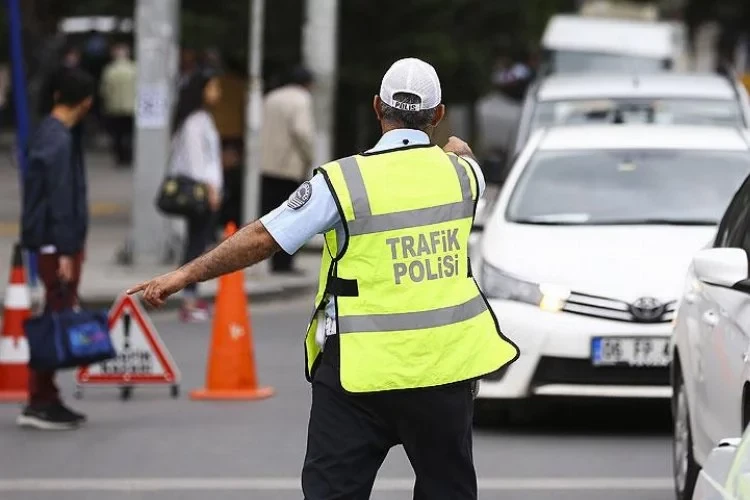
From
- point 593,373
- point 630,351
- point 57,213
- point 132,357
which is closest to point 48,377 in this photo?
point 57,213

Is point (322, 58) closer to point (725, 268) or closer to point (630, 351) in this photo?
point (630, 351)

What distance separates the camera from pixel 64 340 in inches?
411

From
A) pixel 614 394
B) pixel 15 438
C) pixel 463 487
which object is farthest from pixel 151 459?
pixel 463 487

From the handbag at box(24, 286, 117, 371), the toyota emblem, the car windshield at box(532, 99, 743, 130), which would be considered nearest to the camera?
the toyota emblem

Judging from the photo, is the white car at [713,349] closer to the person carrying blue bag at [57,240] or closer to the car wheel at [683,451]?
the car wheel at [683,451]

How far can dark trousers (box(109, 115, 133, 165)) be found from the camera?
116ft

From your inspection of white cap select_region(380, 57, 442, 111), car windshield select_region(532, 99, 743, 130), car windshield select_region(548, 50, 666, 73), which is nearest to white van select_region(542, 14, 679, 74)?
car windshield select_region(548, 50, 666, 73)

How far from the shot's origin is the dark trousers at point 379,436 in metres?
5.75

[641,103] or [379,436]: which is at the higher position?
[379,436]

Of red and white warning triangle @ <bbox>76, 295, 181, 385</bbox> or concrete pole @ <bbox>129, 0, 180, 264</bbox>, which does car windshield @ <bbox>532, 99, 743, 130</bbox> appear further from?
red and white warning triangle @ <bbox>76, 295, 181, 385</bbox>

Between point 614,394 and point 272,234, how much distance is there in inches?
176

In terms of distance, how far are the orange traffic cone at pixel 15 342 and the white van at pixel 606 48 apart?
16.1m

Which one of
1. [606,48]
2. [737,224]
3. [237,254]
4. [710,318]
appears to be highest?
[237,254]

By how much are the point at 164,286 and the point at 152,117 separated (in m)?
12.5
